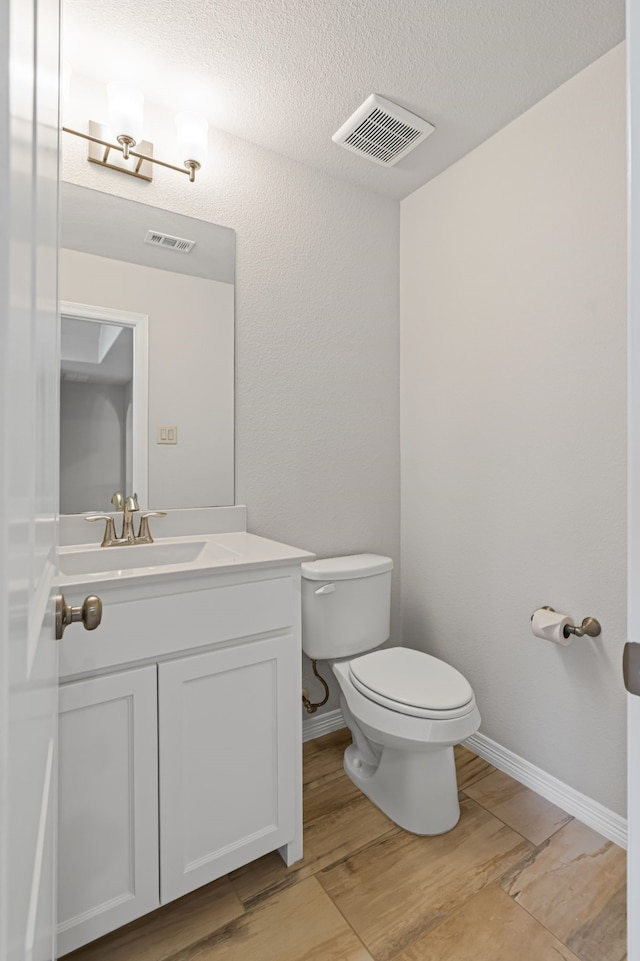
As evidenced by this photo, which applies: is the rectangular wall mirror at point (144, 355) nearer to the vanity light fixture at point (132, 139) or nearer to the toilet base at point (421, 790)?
the vanity light fixture at point (132, 139)

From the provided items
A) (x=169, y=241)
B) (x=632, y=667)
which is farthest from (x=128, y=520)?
(x=632, y=667)

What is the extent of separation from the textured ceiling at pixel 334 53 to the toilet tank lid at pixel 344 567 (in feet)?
5.40

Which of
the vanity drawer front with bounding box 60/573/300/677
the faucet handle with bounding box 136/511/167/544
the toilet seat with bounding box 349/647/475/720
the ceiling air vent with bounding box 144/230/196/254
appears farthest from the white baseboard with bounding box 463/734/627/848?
the ceiling air vent with bounding box 144/230/196/254

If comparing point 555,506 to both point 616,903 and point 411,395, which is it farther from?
point 616,903

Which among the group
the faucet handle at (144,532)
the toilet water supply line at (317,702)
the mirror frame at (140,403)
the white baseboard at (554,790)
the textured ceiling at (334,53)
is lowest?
the white baseboard at (554,790)

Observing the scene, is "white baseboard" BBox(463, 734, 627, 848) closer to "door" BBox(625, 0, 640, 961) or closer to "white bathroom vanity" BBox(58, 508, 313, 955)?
"white bathroom vanity" BBox(58, 508, 313, 955)

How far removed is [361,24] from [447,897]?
8.06ft

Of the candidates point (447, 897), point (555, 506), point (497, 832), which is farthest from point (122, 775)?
point (555, 506)

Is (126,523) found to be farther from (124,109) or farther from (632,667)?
(632,667)

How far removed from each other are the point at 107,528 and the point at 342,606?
35.0 inches

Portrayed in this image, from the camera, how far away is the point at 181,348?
168 cm

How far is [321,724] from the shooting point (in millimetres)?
2000

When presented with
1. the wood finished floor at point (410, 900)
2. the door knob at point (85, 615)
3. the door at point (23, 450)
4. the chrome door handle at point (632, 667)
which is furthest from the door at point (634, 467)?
the wood finished floor at point (410, 900)

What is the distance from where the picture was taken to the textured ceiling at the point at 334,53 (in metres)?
1.32
